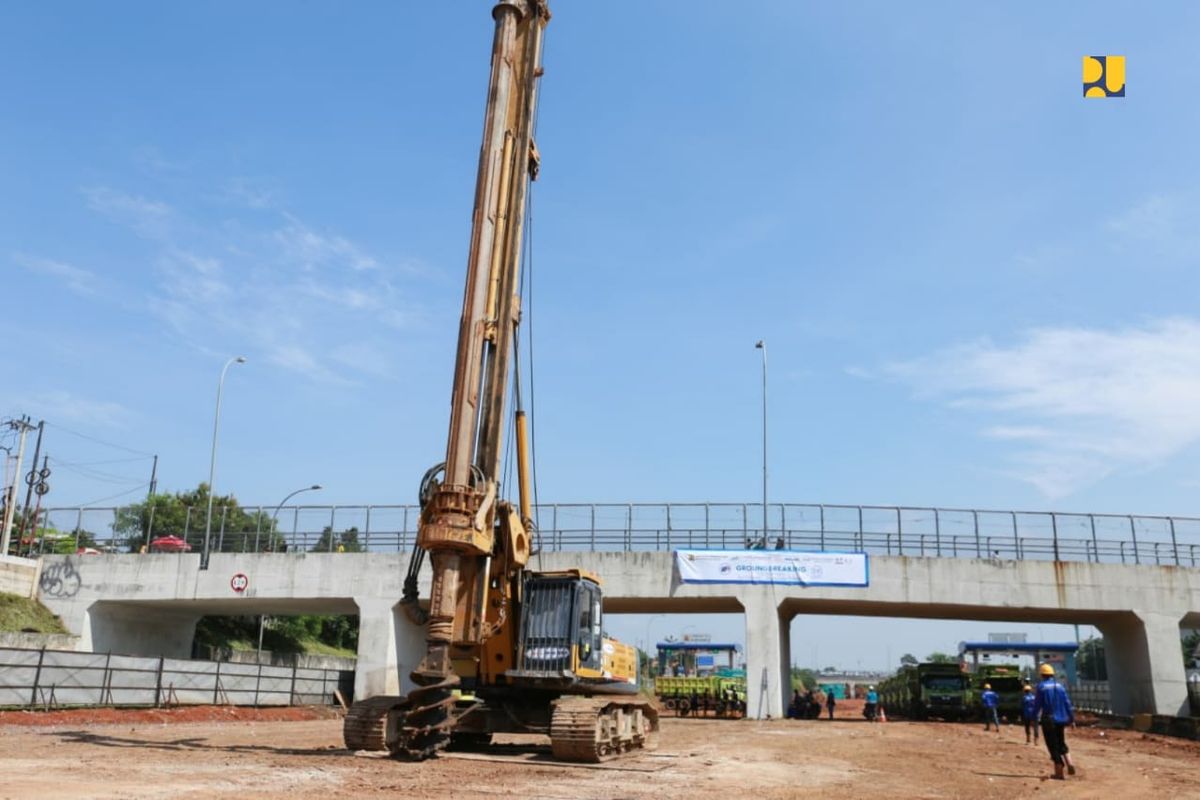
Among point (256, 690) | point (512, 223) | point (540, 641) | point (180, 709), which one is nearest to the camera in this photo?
point (540, 641)

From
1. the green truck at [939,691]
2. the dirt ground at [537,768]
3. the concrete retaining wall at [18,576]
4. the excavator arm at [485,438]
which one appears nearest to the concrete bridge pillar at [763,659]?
the green truck at [939,691]

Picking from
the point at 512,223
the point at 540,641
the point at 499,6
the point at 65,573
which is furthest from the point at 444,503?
the point at 65,573

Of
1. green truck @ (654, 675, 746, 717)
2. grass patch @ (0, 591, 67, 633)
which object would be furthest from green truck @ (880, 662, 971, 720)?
grass patch @ (0, 591, 67, 633)

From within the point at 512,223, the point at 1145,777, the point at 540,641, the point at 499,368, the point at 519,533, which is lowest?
the point at 1145,777

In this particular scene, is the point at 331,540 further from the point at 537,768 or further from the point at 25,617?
the point at 537,768

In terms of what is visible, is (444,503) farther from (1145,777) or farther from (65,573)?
(65,573)

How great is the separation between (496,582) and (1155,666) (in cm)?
3156

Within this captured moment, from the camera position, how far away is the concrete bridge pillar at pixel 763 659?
124 ft

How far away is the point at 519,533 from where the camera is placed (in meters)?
17.4

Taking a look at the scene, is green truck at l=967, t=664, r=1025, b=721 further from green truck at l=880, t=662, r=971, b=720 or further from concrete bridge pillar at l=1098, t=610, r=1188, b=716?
concrete bridge pillar at l=1098, t=610, r=1188, b=716

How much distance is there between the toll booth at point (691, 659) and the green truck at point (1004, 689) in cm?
→ 1641

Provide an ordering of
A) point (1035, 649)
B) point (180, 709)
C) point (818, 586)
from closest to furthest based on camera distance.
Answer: point (180, 709) < point (818, 586) < point (1035, 649)

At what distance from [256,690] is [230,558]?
6.79 meters

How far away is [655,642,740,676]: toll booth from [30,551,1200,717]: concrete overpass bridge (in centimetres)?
1609
